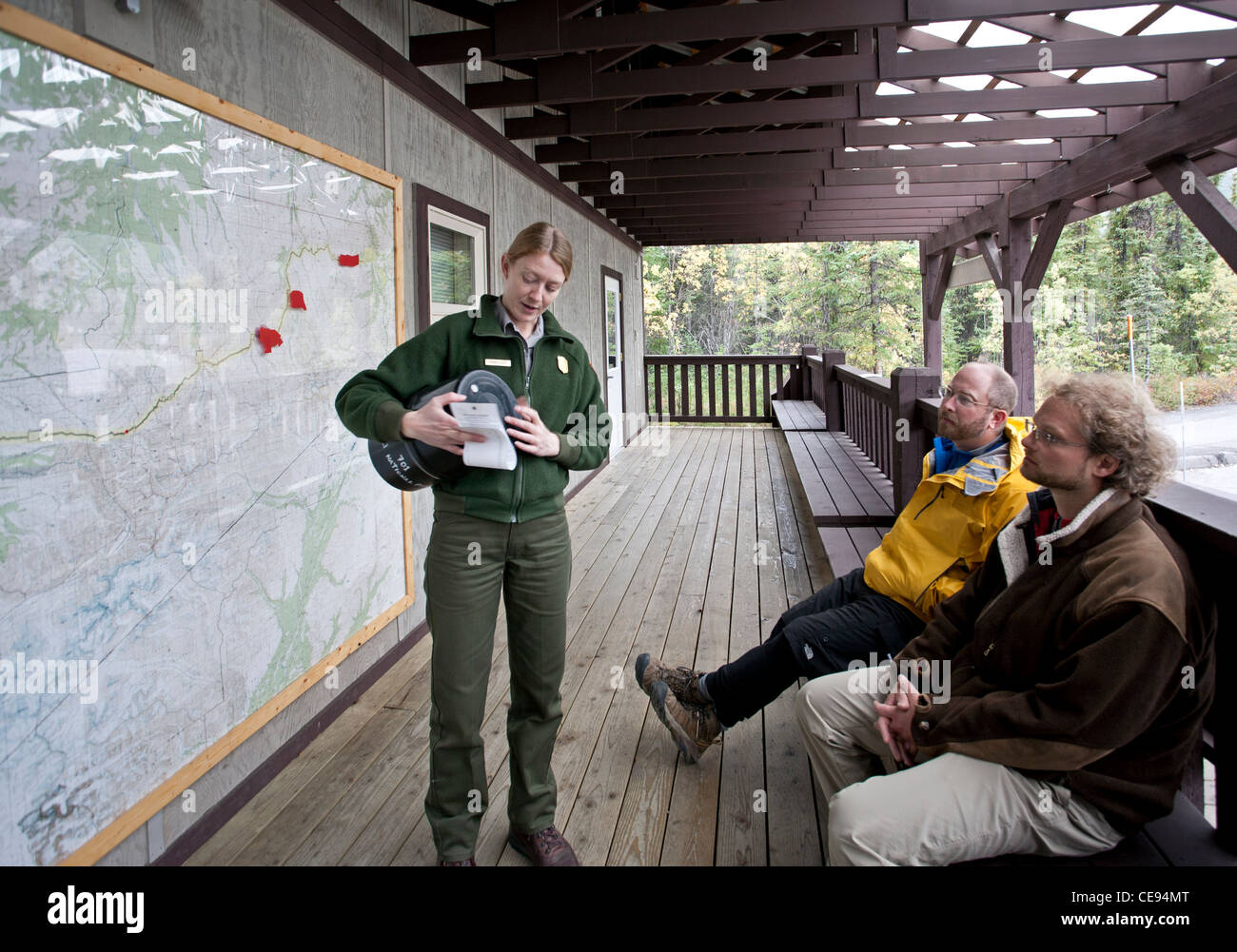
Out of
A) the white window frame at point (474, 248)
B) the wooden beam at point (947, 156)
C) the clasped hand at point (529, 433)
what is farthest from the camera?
the wooden beam at point (947, 156)

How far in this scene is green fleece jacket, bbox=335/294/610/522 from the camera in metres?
1.82

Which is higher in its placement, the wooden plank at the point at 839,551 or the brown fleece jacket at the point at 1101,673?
the brown fleece jacket at the point at 1101,673

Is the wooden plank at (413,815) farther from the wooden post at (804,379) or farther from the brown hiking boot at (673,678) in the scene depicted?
the wooden post at (804,379)

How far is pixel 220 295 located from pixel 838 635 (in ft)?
6.09

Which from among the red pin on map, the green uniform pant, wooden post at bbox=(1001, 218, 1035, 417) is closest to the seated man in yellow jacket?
the green uniform pant

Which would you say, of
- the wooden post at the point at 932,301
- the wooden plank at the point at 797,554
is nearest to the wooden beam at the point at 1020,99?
the wooden plank at the point at 797,554

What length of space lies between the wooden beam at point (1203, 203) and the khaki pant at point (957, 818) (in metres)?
4.14

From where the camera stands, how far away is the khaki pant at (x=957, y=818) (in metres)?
1.40

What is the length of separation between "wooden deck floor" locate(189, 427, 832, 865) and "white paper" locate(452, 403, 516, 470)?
102 cm

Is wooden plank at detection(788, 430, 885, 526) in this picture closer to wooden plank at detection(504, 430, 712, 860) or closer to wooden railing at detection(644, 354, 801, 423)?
wooden plank at detection(504, 430, 712, 860)

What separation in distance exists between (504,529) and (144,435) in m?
0.85

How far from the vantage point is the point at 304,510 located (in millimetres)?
2592
